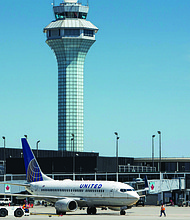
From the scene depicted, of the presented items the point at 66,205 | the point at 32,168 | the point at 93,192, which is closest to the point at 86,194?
the point at 93,192

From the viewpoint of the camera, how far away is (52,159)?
148125mm

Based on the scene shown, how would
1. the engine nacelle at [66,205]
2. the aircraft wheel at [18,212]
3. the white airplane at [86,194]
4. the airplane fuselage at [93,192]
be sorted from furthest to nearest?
the engine nacelle at [66,205], the white airplane at [86,194], the airplane fuselage at [93,192], the aircraft wheel at [18,212]

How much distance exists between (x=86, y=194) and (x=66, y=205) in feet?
11.1

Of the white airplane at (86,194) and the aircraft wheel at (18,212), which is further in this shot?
the white airplane at (86,194)

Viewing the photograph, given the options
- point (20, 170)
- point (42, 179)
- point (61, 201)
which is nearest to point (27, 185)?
point (42, 179)

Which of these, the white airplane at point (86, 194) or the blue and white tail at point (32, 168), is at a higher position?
the blue and white tail at point (32, 168)

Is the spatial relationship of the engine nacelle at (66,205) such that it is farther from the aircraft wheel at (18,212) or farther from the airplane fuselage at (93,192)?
the aircraft wheel at (18,212)

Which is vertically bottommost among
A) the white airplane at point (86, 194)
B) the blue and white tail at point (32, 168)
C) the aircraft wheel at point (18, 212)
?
the aircraft wheel at point (18, 212)

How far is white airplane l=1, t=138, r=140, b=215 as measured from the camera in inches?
3174

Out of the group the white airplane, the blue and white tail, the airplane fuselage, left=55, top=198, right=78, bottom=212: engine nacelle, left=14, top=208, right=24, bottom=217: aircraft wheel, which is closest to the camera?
left=14, top=208, right=24, bottom=217: aircraft wheel

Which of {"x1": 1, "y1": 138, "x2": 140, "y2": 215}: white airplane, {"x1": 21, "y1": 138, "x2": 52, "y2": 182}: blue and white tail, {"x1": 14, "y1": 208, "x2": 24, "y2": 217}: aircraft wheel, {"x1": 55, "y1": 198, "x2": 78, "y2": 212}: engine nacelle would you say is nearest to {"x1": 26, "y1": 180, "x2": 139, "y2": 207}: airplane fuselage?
{"x1": 1, "y1": 138, "x2": 140, "y2": 215}: white airplane

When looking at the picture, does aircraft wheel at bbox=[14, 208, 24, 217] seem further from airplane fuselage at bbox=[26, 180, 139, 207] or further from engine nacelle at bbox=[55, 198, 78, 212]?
airplane fuselage at bbox=[26, 180, 139, 207]

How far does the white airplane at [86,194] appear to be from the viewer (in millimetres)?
80625

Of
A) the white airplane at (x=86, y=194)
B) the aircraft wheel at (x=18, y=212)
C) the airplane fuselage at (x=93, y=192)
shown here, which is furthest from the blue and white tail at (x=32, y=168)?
the aircraft wheel at (x=18, y=212)
